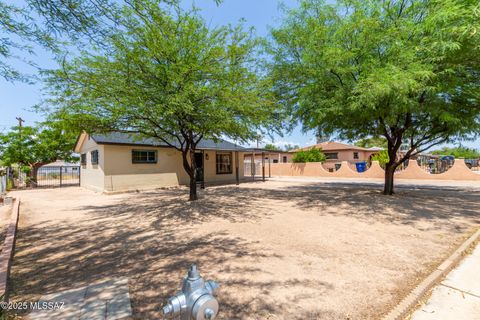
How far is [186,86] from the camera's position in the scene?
245 inches

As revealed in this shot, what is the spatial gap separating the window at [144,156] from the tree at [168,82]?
608 cm

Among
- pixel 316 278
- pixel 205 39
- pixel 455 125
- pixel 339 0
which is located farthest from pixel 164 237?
pixel 455 125

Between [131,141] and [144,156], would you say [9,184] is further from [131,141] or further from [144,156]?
[144,156]

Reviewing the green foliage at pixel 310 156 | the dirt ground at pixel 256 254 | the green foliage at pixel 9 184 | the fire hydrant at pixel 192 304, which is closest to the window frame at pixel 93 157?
the green foliage at pixel 9 184

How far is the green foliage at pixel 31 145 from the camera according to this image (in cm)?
1867

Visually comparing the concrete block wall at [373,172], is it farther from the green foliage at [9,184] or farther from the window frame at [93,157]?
the green foliage at [9,184]

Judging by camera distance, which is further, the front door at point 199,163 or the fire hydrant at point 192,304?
the front door at point 199,163

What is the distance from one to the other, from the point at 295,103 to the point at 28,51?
7.17 meters

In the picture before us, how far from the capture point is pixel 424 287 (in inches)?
114

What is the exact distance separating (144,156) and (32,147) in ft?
41.2

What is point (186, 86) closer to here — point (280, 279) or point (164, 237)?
point (164, 237)

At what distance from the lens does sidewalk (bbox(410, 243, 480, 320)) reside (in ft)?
8.19

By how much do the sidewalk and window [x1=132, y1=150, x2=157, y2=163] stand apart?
13799 millimetres

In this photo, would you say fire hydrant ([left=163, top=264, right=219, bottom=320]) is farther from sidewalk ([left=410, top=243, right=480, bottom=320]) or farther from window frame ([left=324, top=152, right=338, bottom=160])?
window frame ([left=324, top=152, right=338, bottom=160])
